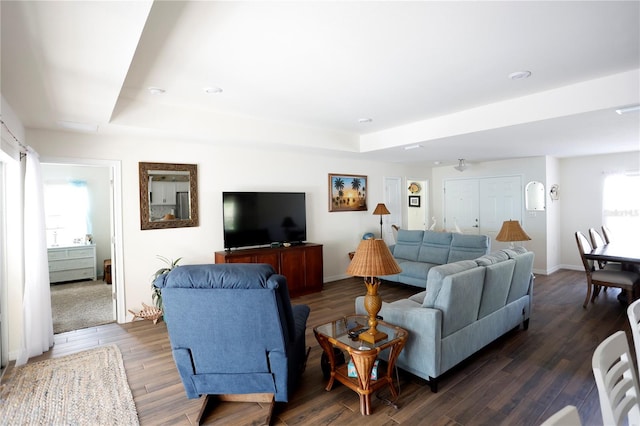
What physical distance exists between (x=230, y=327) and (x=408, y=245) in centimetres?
450

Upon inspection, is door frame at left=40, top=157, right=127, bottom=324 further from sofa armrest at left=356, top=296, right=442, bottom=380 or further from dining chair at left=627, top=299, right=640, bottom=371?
dining chair at left=627, top=299, right=640, bottom=371

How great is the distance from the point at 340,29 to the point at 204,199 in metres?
3.31

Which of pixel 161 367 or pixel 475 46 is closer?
pixel 475 46

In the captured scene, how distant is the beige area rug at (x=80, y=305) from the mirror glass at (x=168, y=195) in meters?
1.43

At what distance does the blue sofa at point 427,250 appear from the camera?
510 centimetres

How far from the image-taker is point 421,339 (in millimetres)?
2547

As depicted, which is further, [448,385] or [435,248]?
[435,248]

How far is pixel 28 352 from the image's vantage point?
319cm

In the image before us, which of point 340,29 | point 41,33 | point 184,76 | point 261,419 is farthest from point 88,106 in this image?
point 261,419

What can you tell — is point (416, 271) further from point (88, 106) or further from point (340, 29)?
point (88, 106)

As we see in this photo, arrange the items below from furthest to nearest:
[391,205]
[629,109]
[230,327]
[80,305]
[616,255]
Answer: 1. [391,205]
2. [80,305]
3. [616,255]
4. [629,109]
5. [230,327]

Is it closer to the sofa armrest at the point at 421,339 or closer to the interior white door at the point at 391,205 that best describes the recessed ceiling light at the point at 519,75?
the sofa armrest at the point at 421,339

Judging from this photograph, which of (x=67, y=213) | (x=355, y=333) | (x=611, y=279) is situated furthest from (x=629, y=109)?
(x=67, y=213)

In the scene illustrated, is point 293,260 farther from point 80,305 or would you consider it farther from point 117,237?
point 80,305
